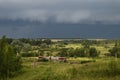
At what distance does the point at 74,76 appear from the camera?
8850 centimetres

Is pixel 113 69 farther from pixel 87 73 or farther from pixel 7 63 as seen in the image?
pixel 7 63

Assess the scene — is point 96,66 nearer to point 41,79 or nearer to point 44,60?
point 41,79

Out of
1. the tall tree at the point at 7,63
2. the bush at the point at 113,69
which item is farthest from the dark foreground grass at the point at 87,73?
the tall tree at the point at 7,63

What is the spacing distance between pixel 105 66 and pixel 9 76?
2981cm

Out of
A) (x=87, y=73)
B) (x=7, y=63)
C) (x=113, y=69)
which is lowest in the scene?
(x=87, y=73)

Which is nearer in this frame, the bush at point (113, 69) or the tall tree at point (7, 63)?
the bush at point (113, 69)

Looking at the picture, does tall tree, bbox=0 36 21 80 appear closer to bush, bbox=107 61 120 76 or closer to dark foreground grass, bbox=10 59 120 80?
dark foreground grass, bbox=10 59 120 80

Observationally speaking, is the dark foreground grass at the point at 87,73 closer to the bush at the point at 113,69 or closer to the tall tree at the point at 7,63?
the bush at the point at 113,69

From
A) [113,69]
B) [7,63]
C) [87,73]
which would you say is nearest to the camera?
[113,69]

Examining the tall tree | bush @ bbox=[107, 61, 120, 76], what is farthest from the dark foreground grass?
the tall tree

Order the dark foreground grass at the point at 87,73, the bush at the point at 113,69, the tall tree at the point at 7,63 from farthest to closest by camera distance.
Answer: the tall tree at the point at 7,63
the bush at the point at 113,69
the dark foreground grass at the point at 87,73

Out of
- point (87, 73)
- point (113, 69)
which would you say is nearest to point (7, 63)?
point (87, 73)

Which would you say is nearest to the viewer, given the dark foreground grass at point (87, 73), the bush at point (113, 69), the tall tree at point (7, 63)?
the dark foreground grass at point (87, 73)

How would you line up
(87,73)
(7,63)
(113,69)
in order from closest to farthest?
(113,69) < (87,73) < (7,63)
